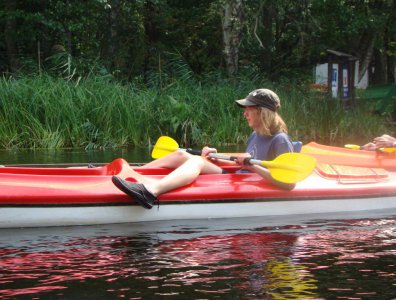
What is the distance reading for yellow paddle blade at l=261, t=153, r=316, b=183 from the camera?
5125 mm

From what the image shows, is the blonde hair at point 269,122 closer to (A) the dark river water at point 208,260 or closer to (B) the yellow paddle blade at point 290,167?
(B) the yellow paddle blade at point 290,167

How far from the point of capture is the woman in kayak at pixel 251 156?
197 inches

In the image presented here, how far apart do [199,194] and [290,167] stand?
2.20 feet

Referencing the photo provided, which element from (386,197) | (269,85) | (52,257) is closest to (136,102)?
(269,85)

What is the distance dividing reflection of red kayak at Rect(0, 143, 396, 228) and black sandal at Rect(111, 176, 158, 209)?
0.12m

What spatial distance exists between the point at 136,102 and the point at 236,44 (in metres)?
3.69

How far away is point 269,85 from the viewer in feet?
42.8

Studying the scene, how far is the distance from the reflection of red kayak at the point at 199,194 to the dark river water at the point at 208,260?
0.09 m

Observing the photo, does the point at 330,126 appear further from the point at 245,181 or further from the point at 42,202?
the point at 42,202

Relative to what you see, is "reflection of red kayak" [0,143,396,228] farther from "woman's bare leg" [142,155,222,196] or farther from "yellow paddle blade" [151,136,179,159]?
"yellow paddle blade" [151,136,179,159]

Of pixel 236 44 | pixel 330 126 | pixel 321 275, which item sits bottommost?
pixel 321 275

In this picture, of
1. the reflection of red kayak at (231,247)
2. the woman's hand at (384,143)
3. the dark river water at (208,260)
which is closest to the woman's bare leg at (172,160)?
the dark river water at (208,260)

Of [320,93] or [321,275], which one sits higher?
[320,93]

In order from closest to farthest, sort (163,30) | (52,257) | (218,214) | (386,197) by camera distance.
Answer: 1. (52,257)
2. (218,214)
3. (386,197)
4. (163,30)
